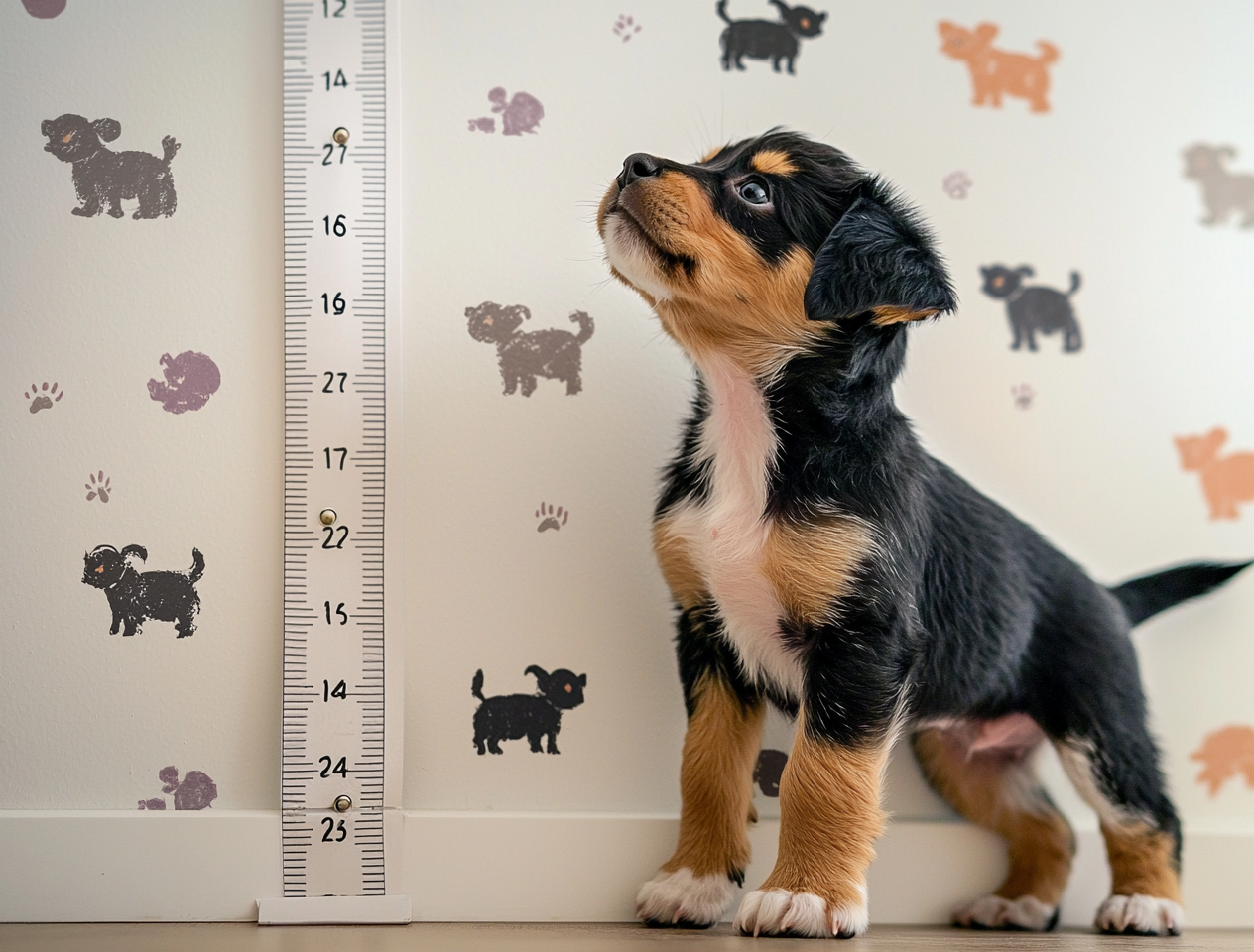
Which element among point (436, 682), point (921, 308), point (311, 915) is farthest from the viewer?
point (436, 682)

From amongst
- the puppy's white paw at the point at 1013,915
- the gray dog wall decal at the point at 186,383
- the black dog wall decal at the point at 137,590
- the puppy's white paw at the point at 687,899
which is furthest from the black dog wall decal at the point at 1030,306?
the black dog wall decal at the point at 137,590

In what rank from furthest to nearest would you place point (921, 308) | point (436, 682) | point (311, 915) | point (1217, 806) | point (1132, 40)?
point (1132, 40), point (1217, 806), point (436, 682), point (311, 915), point (921, 308)

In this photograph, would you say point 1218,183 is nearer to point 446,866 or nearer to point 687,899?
point 687,899

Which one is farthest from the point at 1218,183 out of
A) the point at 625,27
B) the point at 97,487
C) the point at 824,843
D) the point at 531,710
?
the point at 97,487

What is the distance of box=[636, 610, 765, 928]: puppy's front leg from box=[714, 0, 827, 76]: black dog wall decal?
0.98 m

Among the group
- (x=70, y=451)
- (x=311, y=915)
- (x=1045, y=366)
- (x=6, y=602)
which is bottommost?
(x=311, y=915)

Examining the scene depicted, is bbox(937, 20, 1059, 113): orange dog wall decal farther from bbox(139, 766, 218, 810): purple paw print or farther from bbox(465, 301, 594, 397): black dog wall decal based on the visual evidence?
bbox(139, 766, 218, 810): purple paw print

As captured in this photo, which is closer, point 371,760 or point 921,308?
point 921,308

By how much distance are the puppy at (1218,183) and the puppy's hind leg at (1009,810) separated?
3.38ft

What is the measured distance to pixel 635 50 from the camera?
1614 millimetres

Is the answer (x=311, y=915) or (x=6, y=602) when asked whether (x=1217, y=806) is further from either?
(x=6, y=602)

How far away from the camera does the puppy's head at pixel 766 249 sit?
3.92 feet

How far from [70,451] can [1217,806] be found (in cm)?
199

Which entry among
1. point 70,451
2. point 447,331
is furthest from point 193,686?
point 447,331
